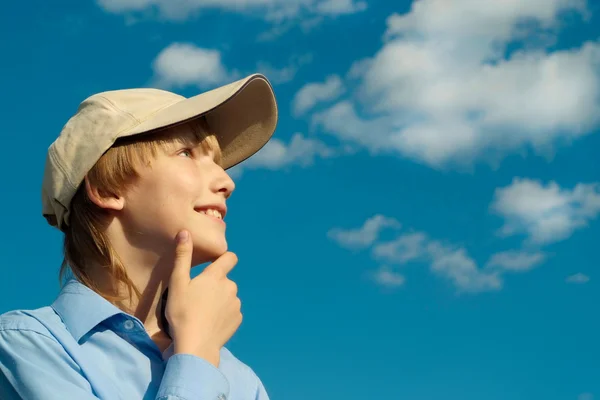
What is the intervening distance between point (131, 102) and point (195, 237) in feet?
2.56

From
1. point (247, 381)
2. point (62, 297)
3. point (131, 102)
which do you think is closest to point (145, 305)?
point (62, 297)

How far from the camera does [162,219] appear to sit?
3562 millimetres

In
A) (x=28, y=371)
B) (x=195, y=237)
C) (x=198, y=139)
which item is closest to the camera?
(x=28, y=371)

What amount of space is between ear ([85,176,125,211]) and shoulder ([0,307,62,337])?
0.56 metres

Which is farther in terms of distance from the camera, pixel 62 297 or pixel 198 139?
pixel 198 139

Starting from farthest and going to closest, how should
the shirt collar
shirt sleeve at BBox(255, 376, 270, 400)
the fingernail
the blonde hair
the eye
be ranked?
shirt sleeve at BBox(255, 376, 270, 400) → the eye → the blonde hair → the fingernail → the shirt collar

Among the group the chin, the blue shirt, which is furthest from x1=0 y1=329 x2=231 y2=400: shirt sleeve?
the chin

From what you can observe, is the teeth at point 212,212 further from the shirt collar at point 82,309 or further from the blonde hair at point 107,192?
the shirt collar at point 82,309

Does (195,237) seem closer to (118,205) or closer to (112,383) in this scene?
(118,205)

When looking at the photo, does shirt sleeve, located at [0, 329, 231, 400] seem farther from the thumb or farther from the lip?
the lip

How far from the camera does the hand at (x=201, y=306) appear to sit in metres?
3.26

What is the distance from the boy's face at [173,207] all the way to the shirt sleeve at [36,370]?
677 millimetres

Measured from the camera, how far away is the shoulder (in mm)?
3250

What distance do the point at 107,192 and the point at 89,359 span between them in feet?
2.71
